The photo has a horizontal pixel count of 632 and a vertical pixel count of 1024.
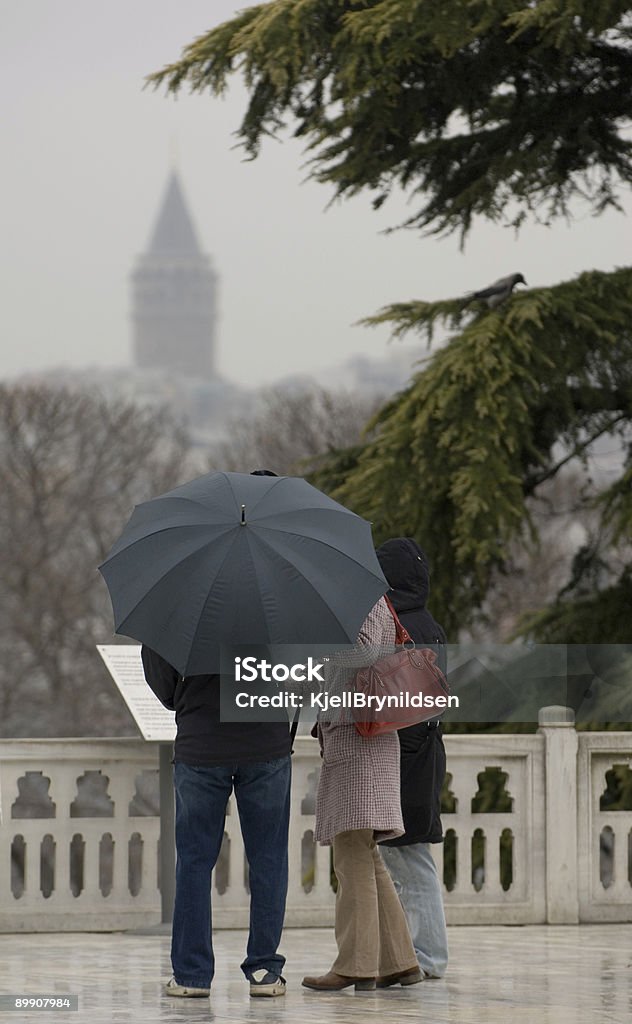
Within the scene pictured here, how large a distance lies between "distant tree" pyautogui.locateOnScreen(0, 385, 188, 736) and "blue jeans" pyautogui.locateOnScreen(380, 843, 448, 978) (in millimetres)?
29956

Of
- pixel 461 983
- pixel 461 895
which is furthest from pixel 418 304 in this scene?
pixel 461 983

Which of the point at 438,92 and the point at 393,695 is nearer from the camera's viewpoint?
the point at 393,695

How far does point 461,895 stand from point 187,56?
7.24 m

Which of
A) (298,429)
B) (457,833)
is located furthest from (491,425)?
(298,429)

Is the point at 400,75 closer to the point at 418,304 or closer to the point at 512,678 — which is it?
the point at 418,304

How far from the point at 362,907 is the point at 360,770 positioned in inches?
19.4

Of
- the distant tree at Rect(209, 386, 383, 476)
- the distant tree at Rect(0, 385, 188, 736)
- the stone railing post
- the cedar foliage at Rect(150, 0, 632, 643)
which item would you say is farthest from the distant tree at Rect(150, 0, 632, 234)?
the distant tree at Rect(209, 386, 383, 476)

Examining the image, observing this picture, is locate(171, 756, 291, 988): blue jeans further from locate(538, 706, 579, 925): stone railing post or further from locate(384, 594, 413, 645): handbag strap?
locate(538, 706, 579, 925): stone railing post

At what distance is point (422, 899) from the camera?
7355 millimetres

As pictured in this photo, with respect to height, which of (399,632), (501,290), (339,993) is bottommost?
(339,993)

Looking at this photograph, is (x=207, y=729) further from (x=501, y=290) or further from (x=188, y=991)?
(x=501, y=290)

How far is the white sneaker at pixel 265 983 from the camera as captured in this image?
6.75 m

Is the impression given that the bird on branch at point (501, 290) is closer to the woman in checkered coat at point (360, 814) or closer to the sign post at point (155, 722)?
the sign post at point (155, 722)

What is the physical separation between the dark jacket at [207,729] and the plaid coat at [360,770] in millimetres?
282
